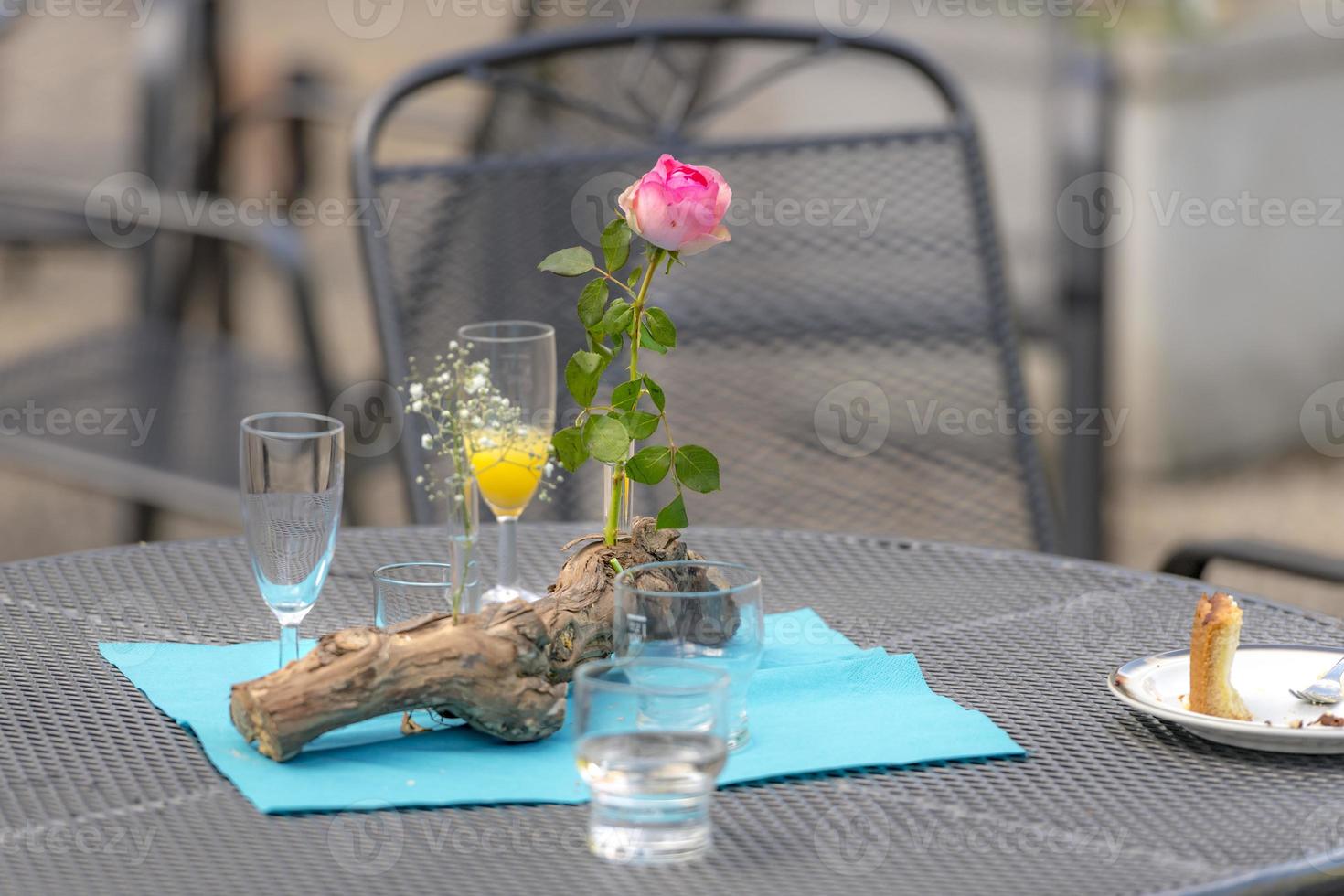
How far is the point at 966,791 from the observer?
90 cm

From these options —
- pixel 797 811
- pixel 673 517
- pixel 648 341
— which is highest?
pixel 648 341

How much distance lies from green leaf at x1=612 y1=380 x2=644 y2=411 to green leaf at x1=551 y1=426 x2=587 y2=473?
0.09ft

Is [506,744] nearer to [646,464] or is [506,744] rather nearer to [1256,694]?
[646,464]

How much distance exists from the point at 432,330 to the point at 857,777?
1069 mm

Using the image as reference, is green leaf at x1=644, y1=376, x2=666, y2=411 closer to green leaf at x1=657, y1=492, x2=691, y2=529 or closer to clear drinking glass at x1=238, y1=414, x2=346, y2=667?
green leaf at x1=657, y1=492, x2=691, y2=529

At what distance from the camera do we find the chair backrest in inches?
74.1

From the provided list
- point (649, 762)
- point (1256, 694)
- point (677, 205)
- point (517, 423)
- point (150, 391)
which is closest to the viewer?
point (649, 762)

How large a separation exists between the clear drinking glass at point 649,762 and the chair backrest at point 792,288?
1.05 meters

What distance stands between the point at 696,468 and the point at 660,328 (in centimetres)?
8

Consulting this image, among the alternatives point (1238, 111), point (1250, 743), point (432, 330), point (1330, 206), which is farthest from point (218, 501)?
point (1330, 206)

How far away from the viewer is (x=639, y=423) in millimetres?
946

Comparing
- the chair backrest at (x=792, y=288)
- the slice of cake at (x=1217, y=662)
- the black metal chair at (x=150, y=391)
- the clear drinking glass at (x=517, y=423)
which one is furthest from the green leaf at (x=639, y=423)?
the black metal chair at (x=150, y=391)

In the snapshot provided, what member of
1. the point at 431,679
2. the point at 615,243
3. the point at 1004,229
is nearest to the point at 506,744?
the point at 431,679

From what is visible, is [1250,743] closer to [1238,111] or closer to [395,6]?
[1238,111]
